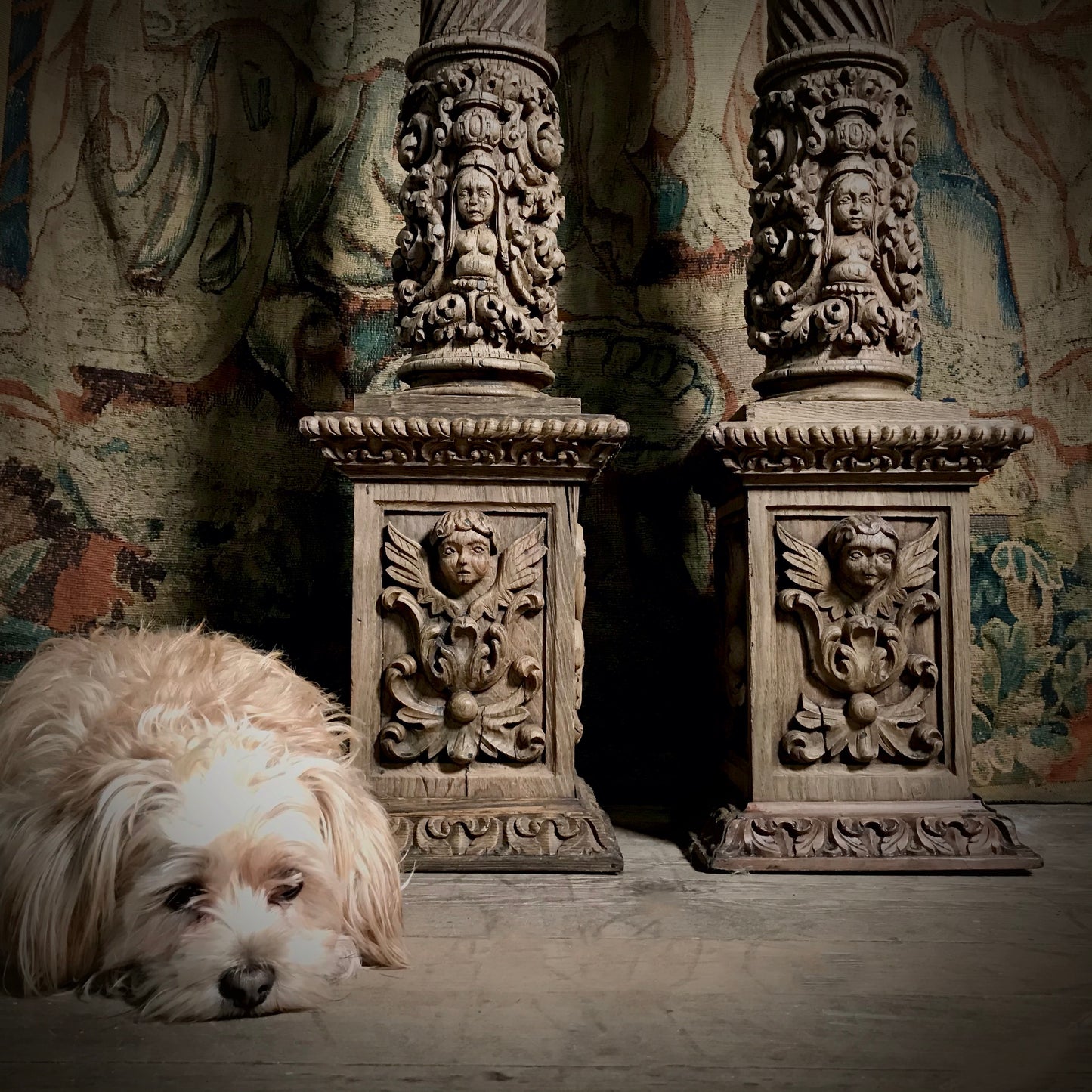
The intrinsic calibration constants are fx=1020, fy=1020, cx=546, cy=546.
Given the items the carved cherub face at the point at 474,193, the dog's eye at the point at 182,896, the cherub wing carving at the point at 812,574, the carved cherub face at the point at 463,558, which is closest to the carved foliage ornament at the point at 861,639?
the cherub wing carving at the point at 812,574

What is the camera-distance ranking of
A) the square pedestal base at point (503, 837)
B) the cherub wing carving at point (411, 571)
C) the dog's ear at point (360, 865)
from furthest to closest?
the cherub wing carving at point (411, 571)
the square pedestal base at point (503, 837)
the dog's ear at point (360, 865)

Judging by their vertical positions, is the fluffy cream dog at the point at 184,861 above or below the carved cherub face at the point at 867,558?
below

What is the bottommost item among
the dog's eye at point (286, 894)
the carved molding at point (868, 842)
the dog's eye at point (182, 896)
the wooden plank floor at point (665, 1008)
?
the wooden plank floor at point (665, 1008)

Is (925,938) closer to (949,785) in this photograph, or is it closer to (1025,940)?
(1025,940)

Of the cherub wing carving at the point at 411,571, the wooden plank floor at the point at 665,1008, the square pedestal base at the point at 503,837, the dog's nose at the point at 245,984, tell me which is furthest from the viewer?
the cherub wing carving at the point at 411,571

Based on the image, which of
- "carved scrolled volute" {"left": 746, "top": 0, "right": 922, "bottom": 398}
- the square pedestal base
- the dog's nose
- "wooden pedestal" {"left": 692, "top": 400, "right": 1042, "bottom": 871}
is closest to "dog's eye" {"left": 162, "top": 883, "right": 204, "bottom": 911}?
the dog's nose

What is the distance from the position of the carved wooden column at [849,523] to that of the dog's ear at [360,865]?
79cm

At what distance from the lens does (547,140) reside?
2291 mm

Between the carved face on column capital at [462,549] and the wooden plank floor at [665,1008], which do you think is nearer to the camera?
the wooden plank floor at [665,1008]

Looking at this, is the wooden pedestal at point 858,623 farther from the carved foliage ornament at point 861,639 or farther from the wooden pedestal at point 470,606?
the wooden pedestal at point 470,606

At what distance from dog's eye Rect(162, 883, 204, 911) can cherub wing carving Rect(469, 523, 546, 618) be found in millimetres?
938

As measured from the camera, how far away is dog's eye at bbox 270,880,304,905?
4.70 feet

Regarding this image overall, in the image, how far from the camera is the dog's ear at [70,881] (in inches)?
54.8

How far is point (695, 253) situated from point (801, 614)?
1330 mm
